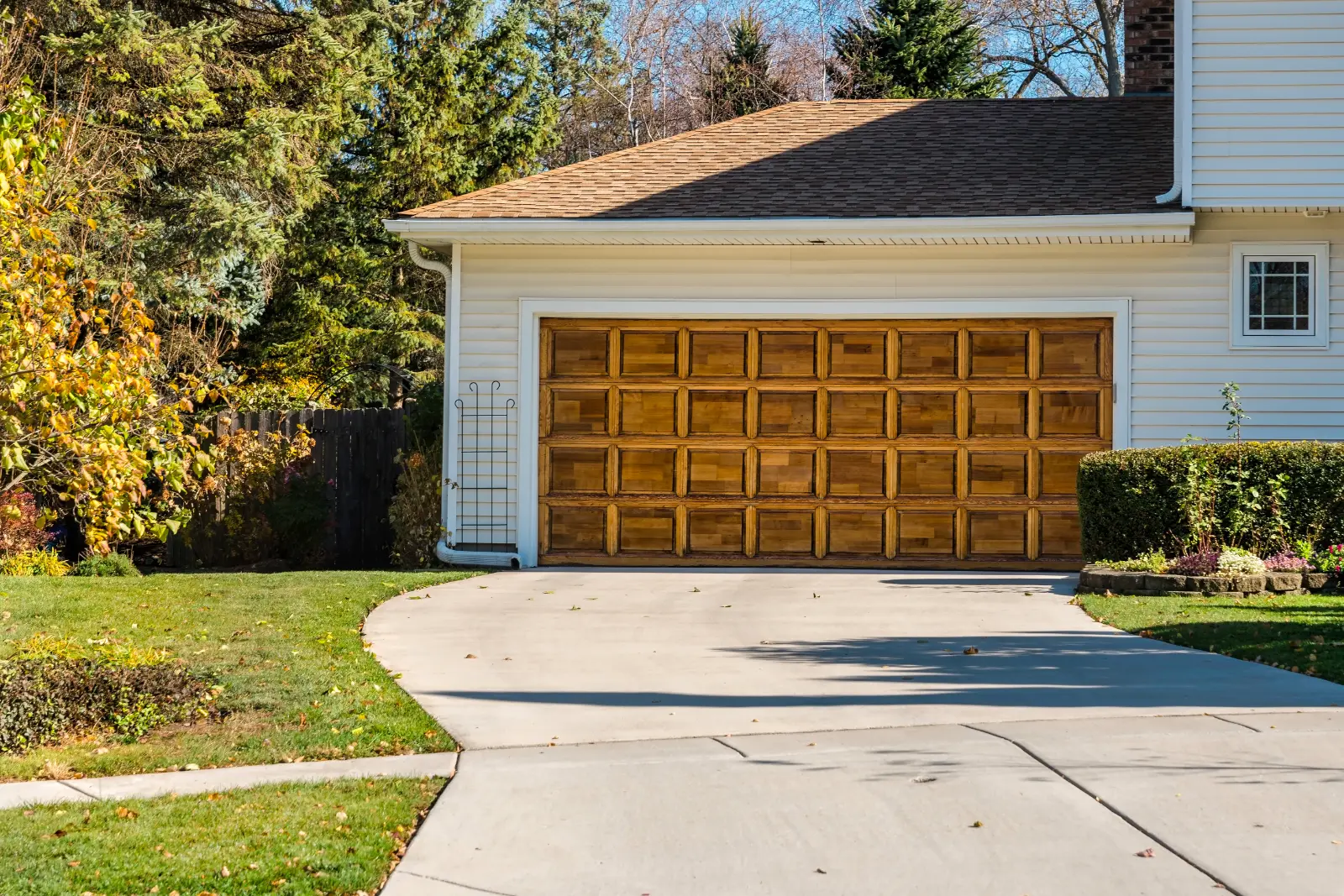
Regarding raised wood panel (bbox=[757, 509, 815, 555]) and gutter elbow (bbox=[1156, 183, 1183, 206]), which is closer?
gutter elbow (bbox=[1156, 183, 1183, 206])

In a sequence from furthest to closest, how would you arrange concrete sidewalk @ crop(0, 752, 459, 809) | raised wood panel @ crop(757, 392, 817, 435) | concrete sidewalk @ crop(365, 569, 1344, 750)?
1. raised wood panel @ crop(757, 392, 817, 435)
2. concrete sidewalk @ crop(365, 569, 1344, 750)
3. concrete sidewalk @ crop(0, 752, 459, 809)

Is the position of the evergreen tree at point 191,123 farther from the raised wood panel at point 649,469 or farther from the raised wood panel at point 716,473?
the raised wood panel at point 716,473

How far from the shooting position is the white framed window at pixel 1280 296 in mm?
13094

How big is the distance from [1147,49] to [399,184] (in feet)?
44.5

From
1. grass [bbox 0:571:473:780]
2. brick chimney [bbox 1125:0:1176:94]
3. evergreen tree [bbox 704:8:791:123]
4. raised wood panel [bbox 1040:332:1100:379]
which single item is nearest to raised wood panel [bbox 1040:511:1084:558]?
raised wood panel [bbox 1040:332:1100:379]

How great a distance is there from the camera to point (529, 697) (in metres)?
7.21

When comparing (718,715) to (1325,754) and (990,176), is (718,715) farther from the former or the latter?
(990,176)

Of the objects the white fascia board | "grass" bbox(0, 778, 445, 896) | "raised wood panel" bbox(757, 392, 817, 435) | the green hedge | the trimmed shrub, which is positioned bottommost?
the trimmed shrub

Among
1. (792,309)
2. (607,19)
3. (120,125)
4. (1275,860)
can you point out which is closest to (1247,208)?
(792,309)

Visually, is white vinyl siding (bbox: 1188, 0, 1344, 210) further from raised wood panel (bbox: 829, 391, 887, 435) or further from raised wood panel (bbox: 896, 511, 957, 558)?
raised wood panel (bbox: 896, 511, 957, 558)

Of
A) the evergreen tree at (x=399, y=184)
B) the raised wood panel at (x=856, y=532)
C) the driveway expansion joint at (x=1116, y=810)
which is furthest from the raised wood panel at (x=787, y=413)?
the evergreen tree at (x=399, y=184)

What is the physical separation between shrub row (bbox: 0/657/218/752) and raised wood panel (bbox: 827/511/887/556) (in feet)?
24.7

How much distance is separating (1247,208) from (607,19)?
20229mm

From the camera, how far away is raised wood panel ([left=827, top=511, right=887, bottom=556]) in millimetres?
13672
